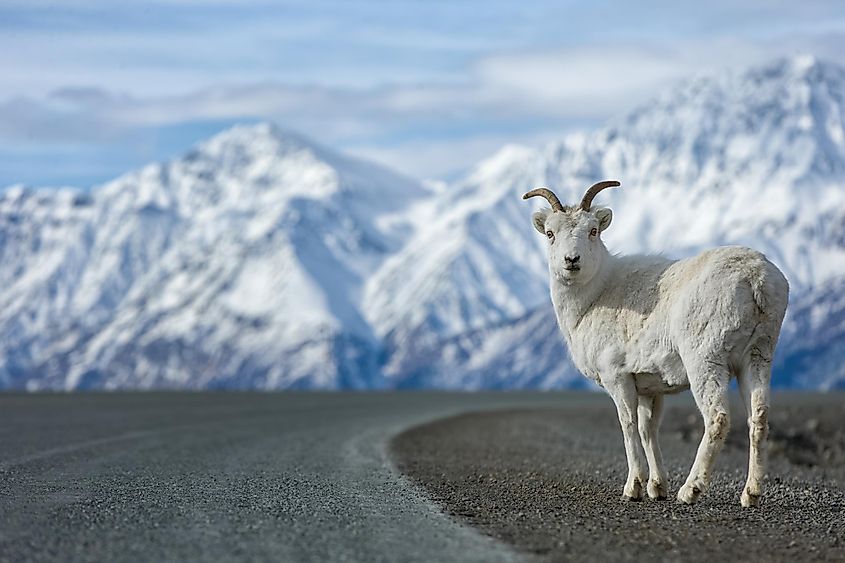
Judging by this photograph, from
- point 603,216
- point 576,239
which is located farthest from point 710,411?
point 603,216

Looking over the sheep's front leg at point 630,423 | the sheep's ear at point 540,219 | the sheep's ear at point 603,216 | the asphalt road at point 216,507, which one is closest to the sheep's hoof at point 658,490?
the sheep's front leg at point 630,423

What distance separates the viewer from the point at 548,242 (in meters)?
17.5

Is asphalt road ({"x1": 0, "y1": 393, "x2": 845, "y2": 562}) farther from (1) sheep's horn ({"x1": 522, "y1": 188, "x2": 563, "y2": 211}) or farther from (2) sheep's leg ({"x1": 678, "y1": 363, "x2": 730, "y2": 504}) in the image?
(1) sheep's horn ({"x1": 522, "y1": 188, "x2": 563, "y2": 211})

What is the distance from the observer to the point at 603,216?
17094 mm

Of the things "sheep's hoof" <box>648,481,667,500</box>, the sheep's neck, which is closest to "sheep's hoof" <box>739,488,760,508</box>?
"sheep's hoof" <box>648,481,667,500</box>

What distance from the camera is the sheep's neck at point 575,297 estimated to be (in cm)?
1692

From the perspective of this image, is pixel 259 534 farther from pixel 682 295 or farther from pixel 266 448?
pixel 266 448

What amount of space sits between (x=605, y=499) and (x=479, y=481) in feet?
10.4

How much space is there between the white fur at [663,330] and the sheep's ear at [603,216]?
0.01 meters

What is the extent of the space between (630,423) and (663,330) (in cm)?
130

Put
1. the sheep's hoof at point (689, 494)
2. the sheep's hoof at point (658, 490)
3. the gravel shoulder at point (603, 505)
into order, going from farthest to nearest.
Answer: the sheep's hoof at point (658, 490) → the sheep's hoof at point (689, 494) → the gravel shoulder at point (603, 505)

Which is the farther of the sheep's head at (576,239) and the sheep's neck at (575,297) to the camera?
the sheep's neck at (575,297)

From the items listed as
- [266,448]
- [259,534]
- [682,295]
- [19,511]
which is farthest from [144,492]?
[266,448]

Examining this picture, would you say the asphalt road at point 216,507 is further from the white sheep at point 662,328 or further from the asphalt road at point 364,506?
the white sheep at point 662,328
